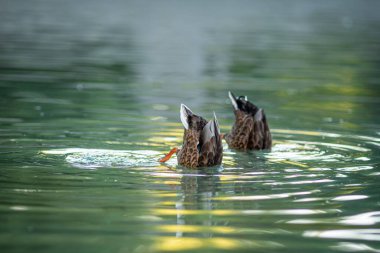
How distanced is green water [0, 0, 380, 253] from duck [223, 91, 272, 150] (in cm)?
18

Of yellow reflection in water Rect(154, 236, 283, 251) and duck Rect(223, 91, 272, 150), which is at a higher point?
duck Rect(223, 91, 272, 150)

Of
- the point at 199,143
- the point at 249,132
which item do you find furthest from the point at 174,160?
the point at 249,132

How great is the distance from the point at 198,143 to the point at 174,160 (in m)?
0.51

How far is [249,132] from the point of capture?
11.5 m

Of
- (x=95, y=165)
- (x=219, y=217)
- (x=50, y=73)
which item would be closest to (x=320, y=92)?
(x=50, y=73)

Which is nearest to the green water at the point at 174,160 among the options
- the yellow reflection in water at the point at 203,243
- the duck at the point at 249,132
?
the yellow reflection in water at the point at 203,243

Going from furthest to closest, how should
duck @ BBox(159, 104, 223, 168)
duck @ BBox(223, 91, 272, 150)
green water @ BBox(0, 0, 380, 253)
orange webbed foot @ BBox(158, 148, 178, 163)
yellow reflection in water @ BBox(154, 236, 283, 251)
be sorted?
duck @ BBox(223, 91, 272, 150) < orange webbed foot @ BBox(158, 148, 178, 163) < duck @ BBox(159, 104, 223, 168) < green water @ BBox(0, 0, 380, 253) < yellow reflection in water @ BBox(154, 236, 283, 251)

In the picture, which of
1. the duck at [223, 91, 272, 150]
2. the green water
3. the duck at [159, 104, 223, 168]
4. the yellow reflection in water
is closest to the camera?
the yellow reflection in water

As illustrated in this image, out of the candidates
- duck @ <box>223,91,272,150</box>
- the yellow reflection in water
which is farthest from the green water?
duck @ <box>223,91,272,150</box>

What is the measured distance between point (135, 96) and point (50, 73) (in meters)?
3.71

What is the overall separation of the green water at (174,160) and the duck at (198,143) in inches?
7.3

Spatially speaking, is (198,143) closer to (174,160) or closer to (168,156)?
(168,156)

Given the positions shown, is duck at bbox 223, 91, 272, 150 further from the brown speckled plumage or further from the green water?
the brown speckled plumage

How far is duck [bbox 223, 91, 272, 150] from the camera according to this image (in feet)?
37.6
